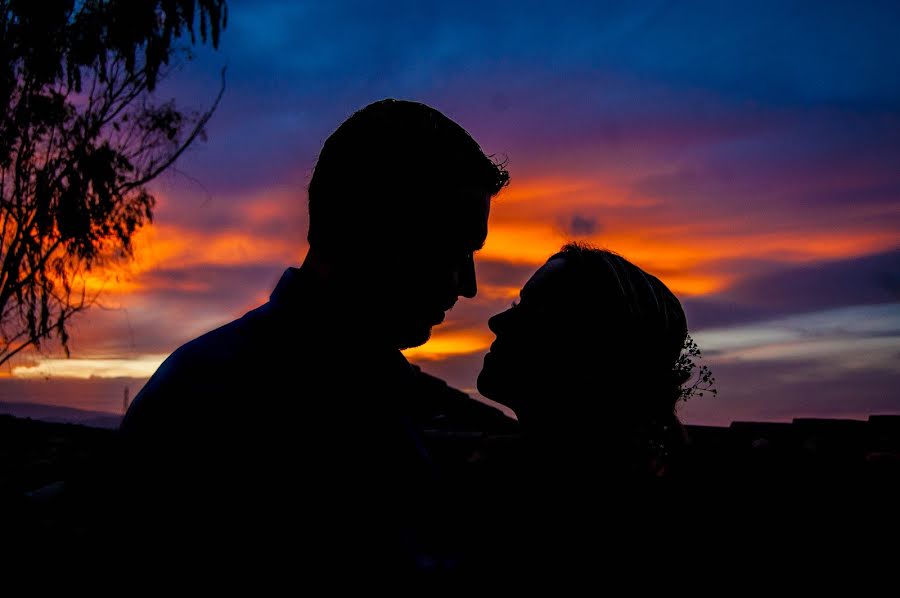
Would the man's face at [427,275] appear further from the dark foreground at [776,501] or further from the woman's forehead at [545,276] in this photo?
the woman's forehead at [545,276]

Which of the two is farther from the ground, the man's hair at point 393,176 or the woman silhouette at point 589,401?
the man's hair at point 393,176

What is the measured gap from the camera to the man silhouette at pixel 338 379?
1.73 m

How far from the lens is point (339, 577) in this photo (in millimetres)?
1747

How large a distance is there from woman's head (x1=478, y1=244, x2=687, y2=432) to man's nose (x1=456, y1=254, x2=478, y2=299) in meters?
1.36

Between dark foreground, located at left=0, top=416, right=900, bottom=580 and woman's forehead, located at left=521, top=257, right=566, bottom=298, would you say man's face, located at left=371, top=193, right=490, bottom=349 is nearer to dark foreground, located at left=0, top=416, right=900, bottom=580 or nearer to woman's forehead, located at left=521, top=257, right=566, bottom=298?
dark foreground, located at left=0, top=416, right=900, bottom=580

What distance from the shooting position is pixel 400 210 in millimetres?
2252

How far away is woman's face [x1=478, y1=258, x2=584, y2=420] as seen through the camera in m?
3.76

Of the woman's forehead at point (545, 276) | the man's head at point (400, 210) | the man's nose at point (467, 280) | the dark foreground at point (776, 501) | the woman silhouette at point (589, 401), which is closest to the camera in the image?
the man's head at point (400, 210)

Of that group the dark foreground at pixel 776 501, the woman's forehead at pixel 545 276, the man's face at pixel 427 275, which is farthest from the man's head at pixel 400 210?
the woman's forehead at pixel 545 276

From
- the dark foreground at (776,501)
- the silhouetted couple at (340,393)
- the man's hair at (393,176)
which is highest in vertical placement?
Answer: the man's hair at (393,176)

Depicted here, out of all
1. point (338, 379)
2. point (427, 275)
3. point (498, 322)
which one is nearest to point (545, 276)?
point (498, 322)

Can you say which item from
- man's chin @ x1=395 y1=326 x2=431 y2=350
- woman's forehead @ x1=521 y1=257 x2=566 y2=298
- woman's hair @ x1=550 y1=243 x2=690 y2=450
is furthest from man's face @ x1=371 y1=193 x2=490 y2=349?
woman's forehead @ x1=521 y1=257 x2=566 y2=298

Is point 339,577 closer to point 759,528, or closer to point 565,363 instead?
point 565,363

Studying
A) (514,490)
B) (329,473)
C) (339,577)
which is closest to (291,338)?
(329,473)
